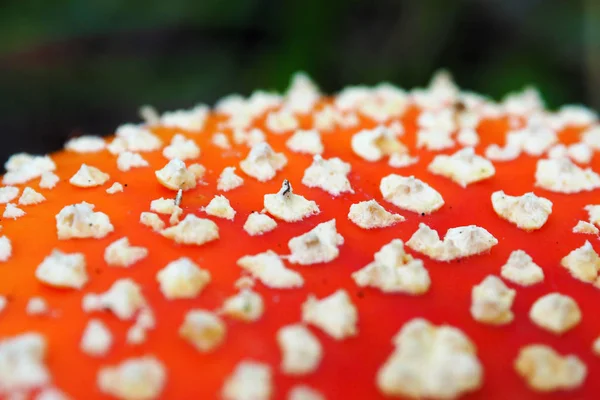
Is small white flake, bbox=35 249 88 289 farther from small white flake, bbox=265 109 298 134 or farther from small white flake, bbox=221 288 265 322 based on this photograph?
small white flake, bbox=265 109 298 134

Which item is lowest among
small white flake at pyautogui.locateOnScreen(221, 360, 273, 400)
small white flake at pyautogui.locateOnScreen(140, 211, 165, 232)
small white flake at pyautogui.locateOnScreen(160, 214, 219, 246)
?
small white flake at pyautogui.locateOnScreen(221, 360, 273, 400)

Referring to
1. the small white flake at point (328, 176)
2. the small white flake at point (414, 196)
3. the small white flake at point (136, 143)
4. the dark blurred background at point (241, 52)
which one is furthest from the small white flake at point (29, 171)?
the dark blurred background at point (241, 52)

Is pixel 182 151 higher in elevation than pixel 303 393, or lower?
higher

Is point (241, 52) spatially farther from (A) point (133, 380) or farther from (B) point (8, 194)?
(A) point (133, 380)

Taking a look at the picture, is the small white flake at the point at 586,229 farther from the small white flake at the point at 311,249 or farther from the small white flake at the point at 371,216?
the small white flake at the point at 311,249

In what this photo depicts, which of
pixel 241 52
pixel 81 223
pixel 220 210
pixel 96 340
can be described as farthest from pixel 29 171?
pixel 241 52

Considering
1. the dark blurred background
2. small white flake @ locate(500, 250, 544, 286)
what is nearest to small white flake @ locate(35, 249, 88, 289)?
small white flake @ locate(500, 250, 544, 286)
